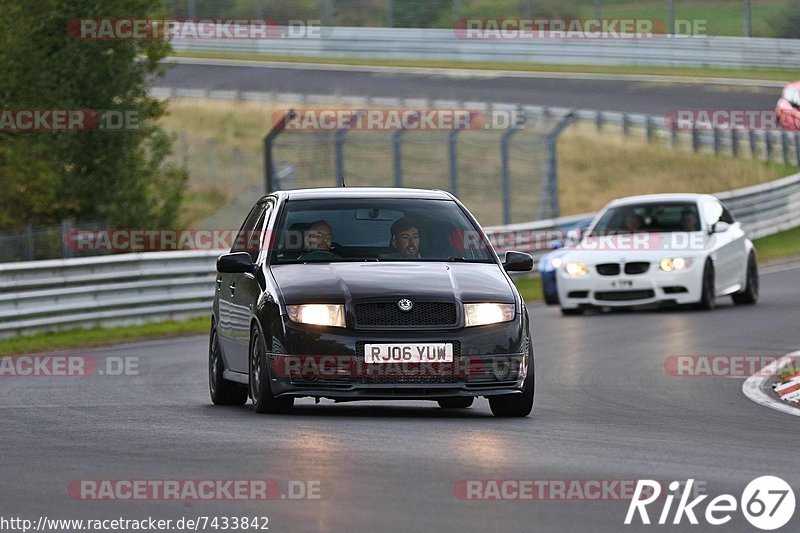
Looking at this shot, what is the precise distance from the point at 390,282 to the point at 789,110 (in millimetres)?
34609

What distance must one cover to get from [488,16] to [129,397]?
44.4 metres

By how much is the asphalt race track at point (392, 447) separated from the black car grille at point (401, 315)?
578mm

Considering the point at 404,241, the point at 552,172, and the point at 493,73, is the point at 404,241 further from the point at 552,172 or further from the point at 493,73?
the point at 493,73

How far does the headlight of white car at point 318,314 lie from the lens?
431 inches

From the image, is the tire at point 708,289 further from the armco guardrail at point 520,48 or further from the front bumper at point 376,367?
the armco guardrail at point 520,48

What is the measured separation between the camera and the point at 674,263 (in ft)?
72.4

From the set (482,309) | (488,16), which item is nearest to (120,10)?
(482,309)

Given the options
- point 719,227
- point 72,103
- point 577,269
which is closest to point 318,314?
point 577,269

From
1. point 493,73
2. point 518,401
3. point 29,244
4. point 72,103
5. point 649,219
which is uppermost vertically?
point 72,103

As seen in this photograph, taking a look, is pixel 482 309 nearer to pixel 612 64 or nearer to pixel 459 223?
pixel 459 223

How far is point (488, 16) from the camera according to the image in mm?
56906

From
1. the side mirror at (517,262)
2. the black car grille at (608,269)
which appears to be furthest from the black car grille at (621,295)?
the side mirror at (517,262)

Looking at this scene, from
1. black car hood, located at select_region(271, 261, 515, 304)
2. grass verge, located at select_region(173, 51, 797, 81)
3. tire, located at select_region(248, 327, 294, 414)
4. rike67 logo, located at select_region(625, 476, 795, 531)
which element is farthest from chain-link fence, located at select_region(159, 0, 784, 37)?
rike67 logo, located at select_region(625, 476, 795, 531)

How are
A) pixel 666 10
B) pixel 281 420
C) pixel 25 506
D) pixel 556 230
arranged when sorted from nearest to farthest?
pixel 25 506
pixel 281 420
pixel 556 230
pixel 666 10
